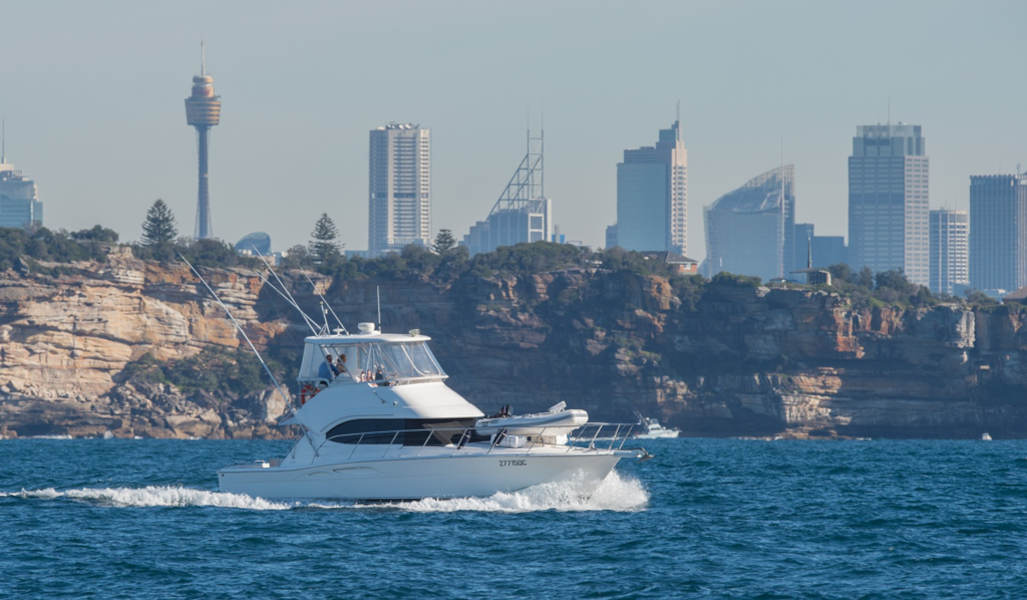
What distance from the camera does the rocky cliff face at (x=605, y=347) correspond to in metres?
123

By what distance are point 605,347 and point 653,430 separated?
9706mm

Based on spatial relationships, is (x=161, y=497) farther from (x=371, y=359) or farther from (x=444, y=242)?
(x=444, y=242)

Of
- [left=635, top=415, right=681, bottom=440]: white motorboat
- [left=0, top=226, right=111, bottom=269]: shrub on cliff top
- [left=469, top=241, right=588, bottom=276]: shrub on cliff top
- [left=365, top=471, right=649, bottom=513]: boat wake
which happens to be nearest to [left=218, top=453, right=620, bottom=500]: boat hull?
[left=365, top=471, right=649, bottom=513]: boat wake

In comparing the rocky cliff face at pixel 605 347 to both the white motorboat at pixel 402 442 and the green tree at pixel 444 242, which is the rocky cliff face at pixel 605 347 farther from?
the white motorboat at pixel 402 442

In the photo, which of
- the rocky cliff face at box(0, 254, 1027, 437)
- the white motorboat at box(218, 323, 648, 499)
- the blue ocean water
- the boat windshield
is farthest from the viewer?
the rocky cliff face at box(0, 254, 1027, 437)

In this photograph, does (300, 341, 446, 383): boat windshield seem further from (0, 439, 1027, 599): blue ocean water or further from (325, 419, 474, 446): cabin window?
(0, 439, 1027, 599): blue ocean water

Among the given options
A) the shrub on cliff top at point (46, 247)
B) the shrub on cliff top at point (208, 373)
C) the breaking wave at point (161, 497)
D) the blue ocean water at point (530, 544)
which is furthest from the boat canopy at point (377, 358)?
the shrub on cliff top at point (46, 247)

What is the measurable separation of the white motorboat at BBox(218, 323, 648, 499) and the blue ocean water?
481mm

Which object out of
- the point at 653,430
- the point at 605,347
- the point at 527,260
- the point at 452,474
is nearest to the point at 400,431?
the point at 452,474

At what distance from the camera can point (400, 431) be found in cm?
3862

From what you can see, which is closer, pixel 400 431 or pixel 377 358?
pixel 400 431

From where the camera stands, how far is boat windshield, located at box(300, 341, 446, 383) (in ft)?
134

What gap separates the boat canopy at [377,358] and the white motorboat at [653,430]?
8324 cm

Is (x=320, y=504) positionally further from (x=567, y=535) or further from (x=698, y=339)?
(x=698, y=339)
